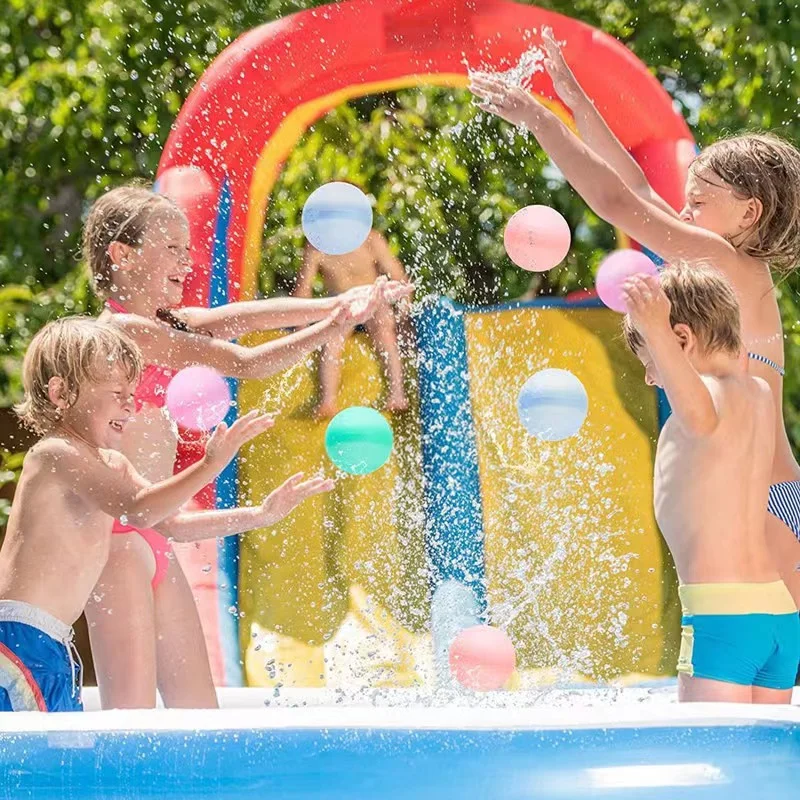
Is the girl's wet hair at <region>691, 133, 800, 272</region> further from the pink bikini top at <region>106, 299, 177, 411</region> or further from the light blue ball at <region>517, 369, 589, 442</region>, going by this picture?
the pink bikini top at <region>106, 299, 177, 411</region>

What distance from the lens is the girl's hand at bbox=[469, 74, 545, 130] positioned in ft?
10.5

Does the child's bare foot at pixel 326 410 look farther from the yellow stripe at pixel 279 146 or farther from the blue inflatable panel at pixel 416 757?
the blue inflatable panel at pixel 416 757

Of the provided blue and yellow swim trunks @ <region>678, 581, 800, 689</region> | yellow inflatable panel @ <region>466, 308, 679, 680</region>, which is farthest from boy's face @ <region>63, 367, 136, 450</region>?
yellow inflatable panel @ <region>466, 308, 679, 680</region>

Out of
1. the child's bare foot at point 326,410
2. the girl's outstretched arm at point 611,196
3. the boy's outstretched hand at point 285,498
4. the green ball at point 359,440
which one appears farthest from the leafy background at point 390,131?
the boy's outstretched hand at point 285,498

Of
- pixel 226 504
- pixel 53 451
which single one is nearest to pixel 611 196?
pixel 53 451

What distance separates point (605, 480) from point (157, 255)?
1732 mm

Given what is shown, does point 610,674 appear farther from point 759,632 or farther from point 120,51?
point 120,51

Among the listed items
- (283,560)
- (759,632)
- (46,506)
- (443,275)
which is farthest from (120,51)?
(759,632)

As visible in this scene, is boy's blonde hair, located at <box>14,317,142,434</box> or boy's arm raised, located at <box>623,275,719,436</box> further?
boy's blonde hair, located at <box>14,317,142,434</box>

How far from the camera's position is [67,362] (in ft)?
9.57

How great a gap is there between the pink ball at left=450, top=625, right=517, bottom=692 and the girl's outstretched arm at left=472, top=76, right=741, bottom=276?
104 centimetres

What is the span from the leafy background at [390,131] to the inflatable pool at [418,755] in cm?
331

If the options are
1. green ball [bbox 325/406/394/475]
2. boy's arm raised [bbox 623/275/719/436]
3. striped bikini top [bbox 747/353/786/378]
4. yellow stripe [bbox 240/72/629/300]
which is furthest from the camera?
yellow stripe [bbox 240/72/629/300]

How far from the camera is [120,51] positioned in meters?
5.59
